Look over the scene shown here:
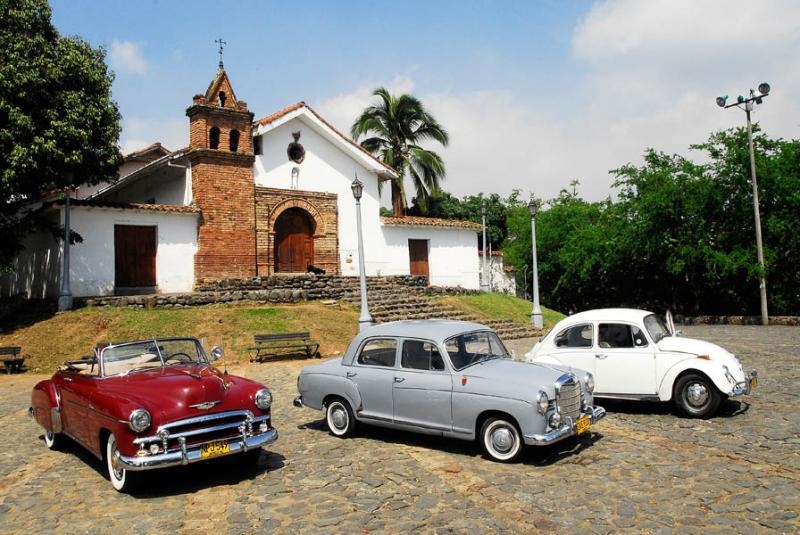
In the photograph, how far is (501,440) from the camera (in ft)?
21.7

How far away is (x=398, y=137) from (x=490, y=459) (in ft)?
98.4

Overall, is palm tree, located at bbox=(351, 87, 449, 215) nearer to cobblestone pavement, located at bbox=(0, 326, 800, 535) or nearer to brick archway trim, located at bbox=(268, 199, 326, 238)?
brick archway trim, located at bbox=(268, 199, 326, 238)

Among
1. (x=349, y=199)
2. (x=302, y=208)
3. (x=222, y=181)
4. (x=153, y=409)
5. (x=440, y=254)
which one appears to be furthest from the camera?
(x=440, y=254)

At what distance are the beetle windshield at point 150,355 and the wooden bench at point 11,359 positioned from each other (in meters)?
9.82

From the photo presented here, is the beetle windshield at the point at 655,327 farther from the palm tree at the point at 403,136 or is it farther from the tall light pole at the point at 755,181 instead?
the palm tree at the point at 403,136

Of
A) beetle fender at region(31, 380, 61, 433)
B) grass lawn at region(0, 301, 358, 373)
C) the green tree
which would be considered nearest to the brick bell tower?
grass lawn at region(0, 301, 358, 373)

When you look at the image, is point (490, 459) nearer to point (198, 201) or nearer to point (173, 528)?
point (173, 528)

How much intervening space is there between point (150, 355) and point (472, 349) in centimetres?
394

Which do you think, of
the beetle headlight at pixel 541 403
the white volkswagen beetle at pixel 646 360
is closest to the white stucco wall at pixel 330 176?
the white volkswagen beetle at pixel 646 360

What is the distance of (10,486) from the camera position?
20.9ft

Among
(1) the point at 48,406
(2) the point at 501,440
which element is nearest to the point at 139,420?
(1) the point at 48,406

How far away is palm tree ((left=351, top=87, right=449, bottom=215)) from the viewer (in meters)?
34.4

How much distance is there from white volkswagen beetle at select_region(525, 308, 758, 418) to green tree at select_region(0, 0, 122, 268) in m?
14.3

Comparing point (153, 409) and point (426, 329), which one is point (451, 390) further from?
point (153, 409)
